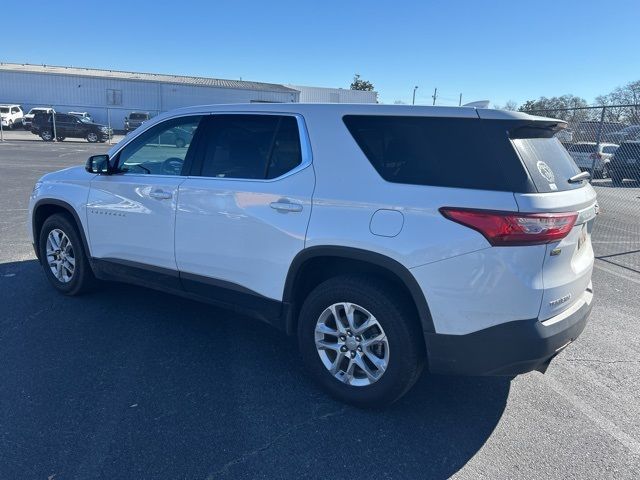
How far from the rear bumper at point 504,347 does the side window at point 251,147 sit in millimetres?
1501

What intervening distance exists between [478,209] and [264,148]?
1.61 m

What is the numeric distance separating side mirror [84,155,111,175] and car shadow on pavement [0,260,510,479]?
1.31m

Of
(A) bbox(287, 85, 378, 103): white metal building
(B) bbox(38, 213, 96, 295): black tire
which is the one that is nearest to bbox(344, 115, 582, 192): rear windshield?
(B) bbox(38, 213, 96, 295): black tire

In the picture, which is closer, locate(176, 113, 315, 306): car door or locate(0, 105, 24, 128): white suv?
locate(176, 113, 315, 306): car door

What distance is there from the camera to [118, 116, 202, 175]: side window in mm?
3939

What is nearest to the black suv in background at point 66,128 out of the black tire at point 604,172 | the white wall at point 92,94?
the white wall at point 92,94

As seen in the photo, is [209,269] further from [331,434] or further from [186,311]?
[331,434]

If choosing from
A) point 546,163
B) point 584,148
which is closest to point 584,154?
point 584,148

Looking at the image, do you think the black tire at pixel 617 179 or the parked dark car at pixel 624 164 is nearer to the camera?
the parked dark car at pixel 624 164

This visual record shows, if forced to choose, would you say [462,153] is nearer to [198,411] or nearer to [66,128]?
[198,411]

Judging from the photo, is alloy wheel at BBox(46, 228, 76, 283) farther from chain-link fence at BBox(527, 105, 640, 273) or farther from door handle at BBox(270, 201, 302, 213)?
chain-link fence at BBox(527, 105, 640, 273)

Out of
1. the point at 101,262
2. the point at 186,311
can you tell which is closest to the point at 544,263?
the point at 186,311

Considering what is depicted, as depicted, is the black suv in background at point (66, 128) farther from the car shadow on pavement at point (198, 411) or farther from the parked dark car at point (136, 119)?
the car shadow on pavement at point (198, 411)

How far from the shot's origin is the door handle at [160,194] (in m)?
3.82
